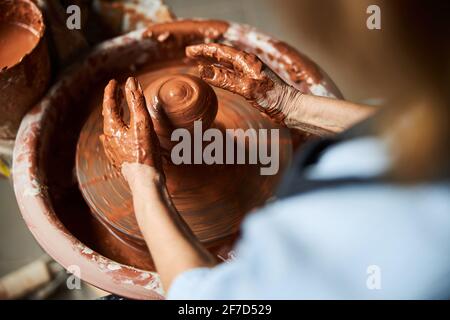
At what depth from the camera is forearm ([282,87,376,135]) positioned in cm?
131

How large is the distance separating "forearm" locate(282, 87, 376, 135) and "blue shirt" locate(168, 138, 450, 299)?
1.59ft

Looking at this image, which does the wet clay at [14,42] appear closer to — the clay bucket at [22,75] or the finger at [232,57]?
the clay bucket at [22,75]

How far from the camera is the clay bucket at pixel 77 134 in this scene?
1.30 metres

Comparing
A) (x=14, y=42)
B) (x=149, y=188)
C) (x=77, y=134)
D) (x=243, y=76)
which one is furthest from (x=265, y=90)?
(x=14, y=42)

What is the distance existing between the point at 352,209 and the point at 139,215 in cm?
51

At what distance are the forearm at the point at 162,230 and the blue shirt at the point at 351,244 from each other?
5.0 inches

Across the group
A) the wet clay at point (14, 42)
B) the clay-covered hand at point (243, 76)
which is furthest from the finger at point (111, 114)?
the wet clay at point (14, 42)

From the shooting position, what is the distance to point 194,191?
4.63 feet

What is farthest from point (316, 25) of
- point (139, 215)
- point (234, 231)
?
point (139, 215)

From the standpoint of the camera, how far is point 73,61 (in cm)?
166

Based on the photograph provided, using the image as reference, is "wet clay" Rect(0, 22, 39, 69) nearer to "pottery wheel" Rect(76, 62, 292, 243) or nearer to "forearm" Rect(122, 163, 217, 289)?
"pottery wheel" Rect(76, 62, 292, 243)
